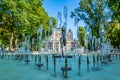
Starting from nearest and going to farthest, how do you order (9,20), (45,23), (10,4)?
(10,4)
(9,20)
(45,23)

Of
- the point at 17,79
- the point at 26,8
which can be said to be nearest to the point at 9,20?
the point at 26,8

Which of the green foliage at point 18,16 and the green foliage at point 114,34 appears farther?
the green foliage at point 114,34

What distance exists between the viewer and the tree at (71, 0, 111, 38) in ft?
173

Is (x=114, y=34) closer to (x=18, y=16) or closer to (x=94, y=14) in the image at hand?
(x=94, y=14)

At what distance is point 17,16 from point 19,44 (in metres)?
17.9

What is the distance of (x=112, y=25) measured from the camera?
53.2m

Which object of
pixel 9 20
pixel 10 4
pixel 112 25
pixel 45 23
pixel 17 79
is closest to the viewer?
pixel 17 79

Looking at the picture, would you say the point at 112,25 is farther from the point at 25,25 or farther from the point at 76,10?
the point at 25,25

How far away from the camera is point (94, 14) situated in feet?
176

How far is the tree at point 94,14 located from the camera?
5288 cm

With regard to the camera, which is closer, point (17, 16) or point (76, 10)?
point (17, 16)

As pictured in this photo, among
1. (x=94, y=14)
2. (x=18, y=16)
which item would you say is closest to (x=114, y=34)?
(x=94, y=14)

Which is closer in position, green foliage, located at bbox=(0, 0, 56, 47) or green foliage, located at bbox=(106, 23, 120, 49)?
green foliage, located at bbox=(0, 0, 56, 47)

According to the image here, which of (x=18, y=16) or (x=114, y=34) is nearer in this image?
(x=18, y=16)
